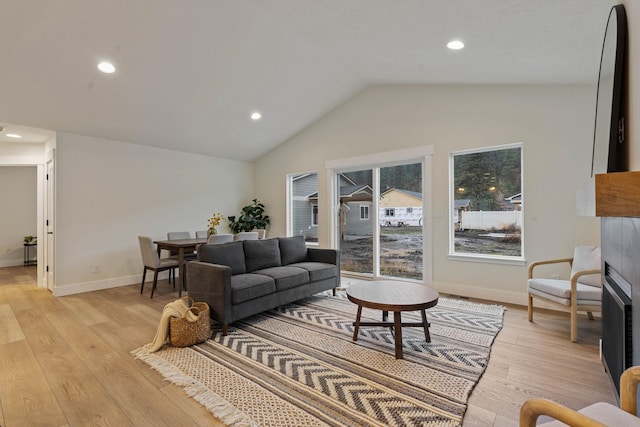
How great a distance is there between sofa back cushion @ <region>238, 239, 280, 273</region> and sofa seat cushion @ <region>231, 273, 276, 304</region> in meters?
0.35

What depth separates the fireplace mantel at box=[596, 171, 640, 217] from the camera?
46.3 inches

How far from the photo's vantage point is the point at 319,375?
2.21 m

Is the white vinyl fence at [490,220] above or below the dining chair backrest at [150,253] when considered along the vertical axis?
above

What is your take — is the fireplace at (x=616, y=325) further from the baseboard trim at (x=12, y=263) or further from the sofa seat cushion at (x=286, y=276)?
the baseboard trim at (x=12, y=263)

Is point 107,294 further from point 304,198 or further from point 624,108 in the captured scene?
point 624,108

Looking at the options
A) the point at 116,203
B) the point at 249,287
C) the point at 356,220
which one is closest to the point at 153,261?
the point at 116,203

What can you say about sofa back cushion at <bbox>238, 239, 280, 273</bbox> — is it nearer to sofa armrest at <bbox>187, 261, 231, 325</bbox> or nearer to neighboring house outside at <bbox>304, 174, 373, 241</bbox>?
sofa armrest at <bbox>187, 261, 231, 325</bbox>

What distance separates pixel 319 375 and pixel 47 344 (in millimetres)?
2564

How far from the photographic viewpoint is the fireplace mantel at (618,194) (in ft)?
3.86

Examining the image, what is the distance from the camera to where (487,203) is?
4203 mm

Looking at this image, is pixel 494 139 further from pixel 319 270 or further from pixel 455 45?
pixel 319 270

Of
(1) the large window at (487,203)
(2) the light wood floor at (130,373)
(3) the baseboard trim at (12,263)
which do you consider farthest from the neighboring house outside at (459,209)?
(3) the baseboard trim at (12,263)

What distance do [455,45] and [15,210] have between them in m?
9.68

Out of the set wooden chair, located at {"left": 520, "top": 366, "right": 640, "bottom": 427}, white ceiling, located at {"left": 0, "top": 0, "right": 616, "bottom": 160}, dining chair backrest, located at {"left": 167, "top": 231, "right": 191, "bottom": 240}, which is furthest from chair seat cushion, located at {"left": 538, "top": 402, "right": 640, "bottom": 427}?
dining chair backrest, located at {"left": 167, "top": 231, "right": 191, "bottom": 240}
